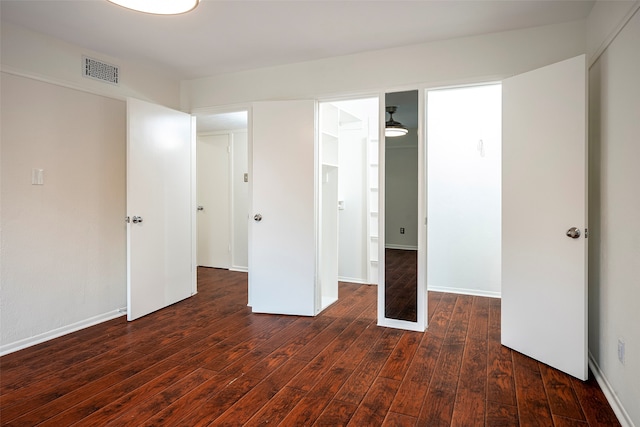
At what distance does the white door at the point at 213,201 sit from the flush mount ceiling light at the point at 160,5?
3.79 m

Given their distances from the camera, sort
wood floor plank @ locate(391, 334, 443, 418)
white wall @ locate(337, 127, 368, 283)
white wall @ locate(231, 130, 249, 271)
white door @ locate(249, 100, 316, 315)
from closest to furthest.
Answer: wood floor plank @ locate(391, 334, 443, 418) < white door @ locate(249, 100, 316, 315) < white wall @ locate(337, 127, 368, 283) < white wall @ locate(231, 130, 249, 271)

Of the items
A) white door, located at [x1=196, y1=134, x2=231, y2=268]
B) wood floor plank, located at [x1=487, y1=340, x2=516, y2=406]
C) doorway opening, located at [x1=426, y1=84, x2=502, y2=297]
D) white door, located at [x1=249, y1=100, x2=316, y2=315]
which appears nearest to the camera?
wood floor plank, located at [x1=487, y1=340, x2=516, y2=406]

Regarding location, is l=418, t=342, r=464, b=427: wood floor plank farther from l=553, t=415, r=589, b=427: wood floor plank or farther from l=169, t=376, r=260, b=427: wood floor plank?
l=169, t=376, r=260, b=427: wood floor plank

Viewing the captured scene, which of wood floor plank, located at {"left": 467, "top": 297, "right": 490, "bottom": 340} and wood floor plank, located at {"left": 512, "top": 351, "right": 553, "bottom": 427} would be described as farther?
wood floor plank, located at {"left": 467, "top": 297, "right": 490, "bottom": 340}

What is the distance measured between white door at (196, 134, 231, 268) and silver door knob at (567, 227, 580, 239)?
Result: 4.51m

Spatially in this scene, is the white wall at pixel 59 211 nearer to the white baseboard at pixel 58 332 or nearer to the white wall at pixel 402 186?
the white baseboard at pixel 58 332

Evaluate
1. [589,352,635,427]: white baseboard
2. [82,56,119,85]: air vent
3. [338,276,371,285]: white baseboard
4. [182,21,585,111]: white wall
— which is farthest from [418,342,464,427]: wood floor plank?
[82,56,119,85]: air vent

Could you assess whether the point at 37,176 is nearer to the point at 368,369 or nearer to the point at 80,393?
the point at 80,393

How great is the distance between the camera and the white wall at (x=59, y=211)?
106 inches

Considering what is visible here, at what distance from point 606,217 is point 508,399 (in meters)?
1.20

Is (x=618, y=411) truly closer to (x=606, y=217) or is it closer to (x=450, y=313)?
(x=606, y=217)

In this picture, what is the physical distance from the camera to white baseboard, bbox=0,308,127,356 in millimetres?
2682

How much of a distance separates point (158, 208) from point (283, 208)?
1.25 m

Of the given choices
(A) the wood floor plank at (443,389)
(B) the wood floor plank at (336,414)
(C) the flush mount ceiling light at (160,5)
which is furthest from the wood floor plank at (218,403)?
(C) the flush mount ceiling light at (160,5)
